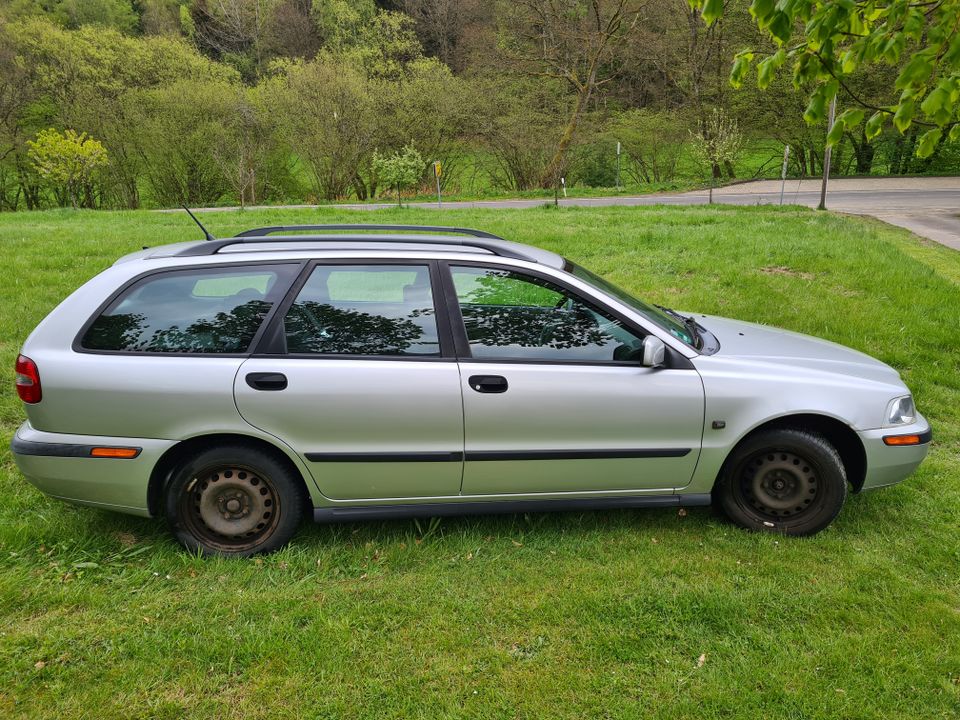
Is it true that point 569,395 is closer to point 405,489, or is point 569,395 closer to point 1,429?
point 405,489

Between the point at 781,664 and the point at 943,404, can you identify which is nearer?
the point at 781,664

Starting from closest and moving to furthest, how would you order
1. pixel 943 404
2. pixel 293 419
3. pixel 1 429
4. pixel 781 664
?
1. pixel 781 664
2. pixel 293 419
3. pixel 1 429
4. pixel 943 404

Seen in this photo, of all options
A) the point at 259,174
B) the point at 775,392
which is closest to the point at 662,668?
the point at 775,392

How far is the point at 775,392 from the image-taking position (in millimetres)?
3377

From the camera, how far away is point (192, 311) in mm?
3309

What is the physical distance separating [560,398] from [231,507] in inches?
69.3

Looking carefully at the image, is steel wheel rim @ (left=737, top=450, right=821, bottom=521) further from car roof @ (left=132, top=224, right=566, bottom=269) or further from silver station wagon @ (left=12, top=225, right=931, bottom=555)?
car roof @ (left=132, top=224, right=566, bottom=269)

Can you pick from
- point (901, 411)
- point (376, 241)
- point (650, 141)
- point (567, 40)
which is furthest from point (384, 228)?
point (567, 40)

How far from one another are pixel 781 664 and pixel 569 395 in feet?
4.73

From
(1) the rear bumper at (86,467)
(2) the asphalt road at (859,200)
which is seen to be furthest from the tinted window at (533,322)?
(2) the asphalt road at (859,200)

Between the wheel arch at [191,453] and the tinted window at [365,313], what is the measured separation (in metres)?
0.51

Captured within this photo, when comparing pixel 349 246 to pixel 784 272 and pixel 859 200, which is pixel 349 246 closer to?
pixel 784 272

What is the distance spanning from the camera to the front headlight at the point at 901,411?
11.4ft

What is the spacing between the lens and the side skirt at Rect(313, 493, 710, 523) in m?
3.36
